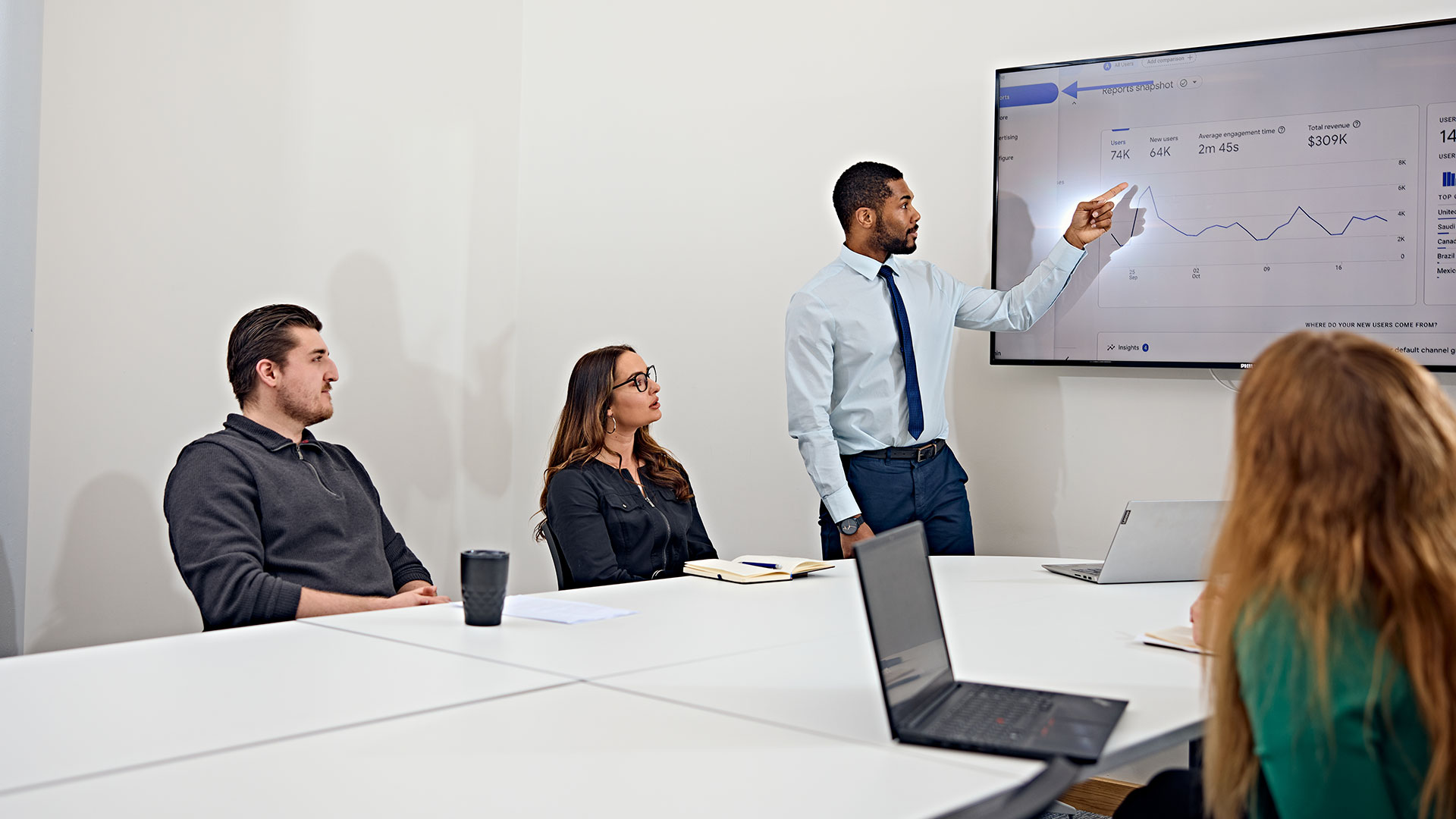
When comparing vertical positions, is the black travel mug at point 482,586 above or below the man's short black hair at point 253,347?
below

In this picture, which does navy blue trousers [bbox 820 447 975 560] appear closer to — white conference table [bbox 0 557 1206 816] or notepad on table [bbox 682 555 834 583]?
notepad on table [bbox 682 555 834 583]

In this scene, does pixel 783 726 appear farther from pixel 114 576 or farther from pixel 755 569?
pixel 114 576

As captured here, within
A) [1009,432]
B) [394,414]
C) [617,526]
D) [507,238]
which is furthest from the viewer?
[507,238]

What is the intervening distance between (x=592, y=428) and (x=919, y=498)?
0.94 m

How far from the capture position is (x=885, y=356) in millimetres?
3227

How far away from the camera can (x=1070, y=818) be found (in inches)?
117

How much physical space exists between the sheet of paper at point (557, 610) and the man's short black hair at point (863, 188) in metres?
1.73

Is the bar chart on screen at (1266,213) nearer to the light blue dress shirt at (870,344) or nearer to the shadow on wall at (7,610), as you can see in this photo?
the light blue dress shirt at (870,344)

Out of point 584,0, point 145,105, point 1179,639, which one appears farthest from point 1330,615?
point 584,0

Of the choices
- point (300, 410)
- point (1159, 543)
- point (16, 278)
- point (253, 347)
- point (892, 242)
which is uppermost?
point (892, 242)

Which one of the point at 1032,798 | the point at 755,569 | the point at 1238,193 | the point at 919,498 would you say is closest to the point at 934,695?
the point at 1032,798

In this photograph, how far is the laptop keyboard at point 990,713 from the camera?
1162 mm

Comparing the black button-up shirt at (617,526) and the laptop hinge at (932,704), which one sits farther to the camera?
the black button-up shirt at (617,526)

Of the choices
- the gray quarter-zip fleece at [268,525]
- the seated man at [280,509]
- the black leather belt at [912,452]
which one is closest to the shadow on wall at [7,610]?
the gray quarter-zip fleece at [268,525]
